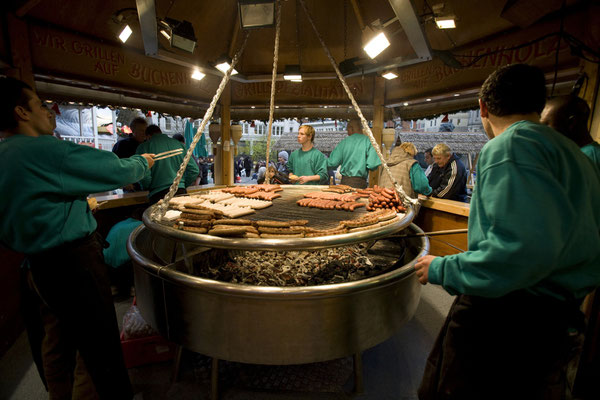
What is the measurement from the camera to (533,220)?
116 cm

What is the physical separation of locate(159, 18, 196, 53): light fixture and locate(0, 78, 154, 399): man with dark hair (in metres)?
2.50

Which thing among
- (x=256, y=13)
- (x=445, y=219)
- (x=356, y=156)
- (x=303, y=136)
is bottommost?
(x=445, y=219)

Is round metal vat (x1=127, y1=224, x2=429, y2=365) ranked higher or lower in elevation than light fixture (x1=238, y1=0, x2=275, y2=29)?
lower

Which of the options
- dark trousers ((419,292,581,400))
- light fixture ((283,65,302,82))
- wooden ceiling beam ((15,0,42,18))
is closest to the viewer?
dark trousers ((419,292,581,400))

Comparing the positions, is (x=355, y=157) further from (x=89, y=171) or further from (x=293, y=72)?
(x=89, y=171)

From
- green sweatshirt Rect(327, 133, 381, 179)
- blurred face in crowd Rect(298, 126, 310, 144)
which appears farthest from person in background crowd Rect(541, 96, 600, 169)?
blurred face in crowd Rect(298, 126, 310, 144)

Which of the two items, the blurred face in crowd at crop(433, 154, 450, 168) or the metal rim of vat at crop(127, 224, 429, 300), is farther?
the blurred face in crowd at crop(433, 154, 450, 168)

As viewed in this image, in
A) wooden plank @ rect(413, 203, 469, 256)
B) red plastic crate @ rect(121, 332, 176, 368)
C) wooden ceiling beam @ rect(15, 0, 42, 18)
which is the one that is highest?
wooden ceiling beam @ rect(15, 0, 42, 18)

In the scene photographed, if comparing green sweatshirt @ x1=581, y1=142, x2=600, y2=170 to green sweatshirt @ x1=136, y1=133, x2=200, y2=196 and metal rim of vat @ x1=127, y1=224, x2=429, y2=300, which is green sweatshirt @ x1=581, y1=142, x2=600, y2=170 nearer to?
metal rim of vat @ x1=127, y1=224, x2=429, y2=300

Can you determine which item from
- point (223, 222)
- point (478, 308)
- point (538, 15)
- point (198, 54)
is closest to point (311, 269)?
point (223, 222)

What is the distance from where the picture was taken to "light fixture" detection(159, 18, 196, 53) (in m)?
3.94

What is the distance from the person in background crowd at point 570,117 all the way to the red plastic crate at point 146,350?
404 cm

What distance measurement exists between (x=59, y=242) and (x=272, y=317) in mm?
1548

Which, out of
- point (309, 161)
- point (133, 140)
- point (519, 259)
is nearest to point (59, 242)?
point (519, 259)
